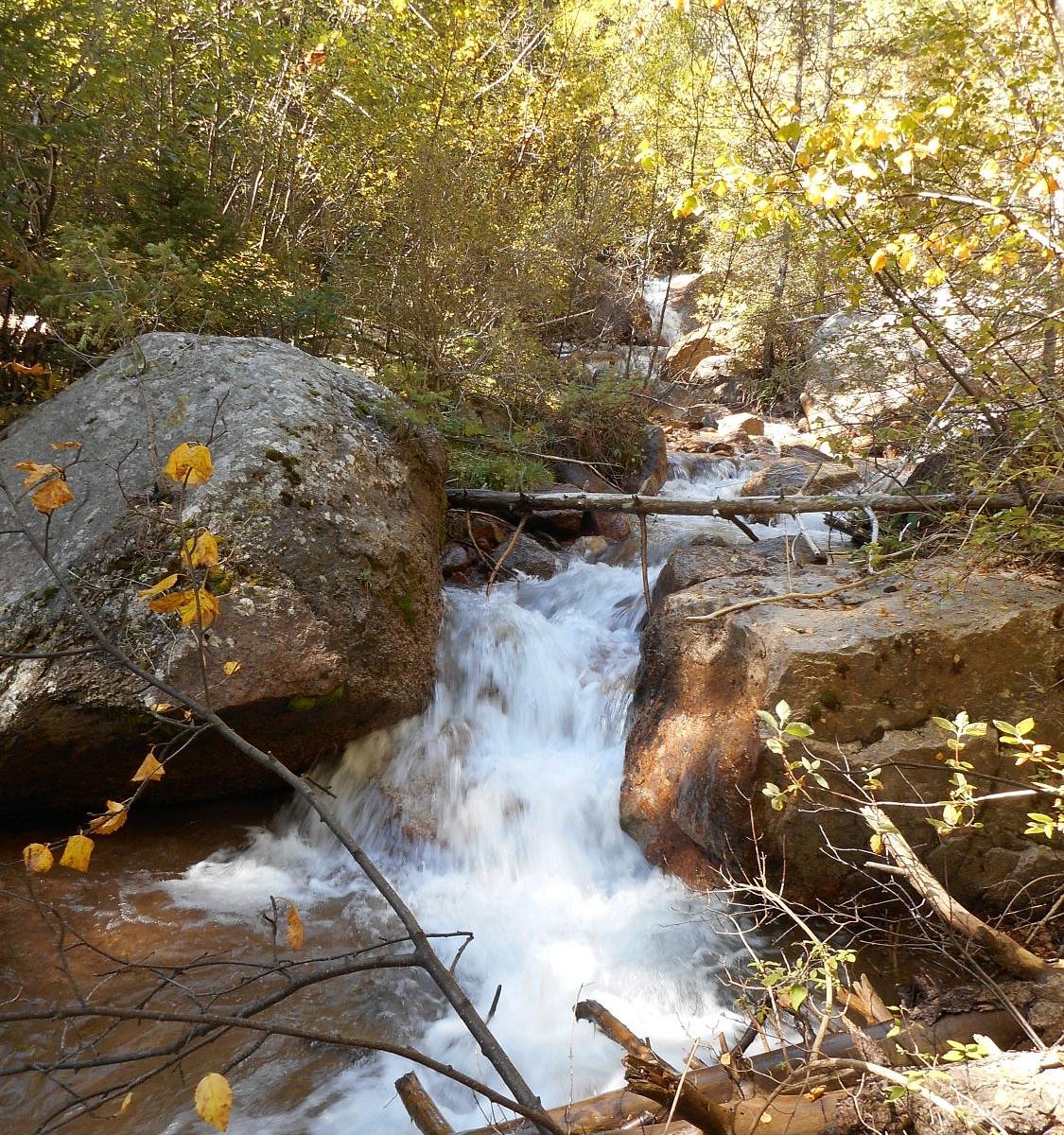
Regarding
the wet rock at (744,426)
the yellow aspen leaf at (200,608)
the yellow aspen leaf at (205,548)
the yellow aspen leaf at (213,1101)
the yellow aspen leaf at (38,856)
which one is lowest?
the yellow aspen leaf at (213,1101)

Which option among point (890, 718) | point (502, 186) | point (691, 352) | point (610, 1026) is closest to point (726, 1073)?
point (610, 1026)

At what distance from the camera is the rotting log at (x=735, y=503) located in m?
4.68

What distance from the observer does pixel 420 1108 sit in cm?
257

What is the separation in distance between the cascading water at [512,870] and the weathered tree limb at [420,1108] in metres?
0.15

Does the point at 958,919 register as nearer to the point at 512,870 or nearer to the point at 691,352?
the point at 512,870

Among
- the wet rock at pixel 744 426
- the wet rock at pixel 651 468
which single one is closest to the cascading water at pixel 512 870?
the wet rock at pixel 651 468

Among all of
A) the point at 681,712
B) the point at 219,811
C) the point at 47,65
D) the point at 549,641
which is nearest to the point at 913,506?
the point at 681,712

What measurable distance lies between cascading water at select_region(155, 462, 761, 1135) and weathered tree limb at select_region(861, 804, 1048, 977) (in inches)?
36.6

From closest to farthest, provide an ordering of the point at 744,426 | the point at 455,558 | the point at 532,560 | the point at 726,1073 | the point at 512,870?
the point at 726,1073, the point at 512,870, the point at 455,558, the point at 532,560, the point at 744,426

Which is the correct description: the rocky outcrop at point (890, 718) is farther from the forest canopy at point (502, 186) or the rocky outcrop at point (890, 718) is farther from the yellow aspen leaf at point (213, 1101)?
the yellow aspen leaf at point (213, 1101)

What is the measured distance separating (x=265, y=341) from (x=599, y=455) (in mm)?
4598

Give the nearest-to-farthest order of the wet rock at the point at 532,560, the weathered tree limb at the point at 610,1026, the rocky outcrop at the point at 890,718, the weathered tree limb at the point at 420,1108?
the weathered tree limb at the point at 420,1108, the weathered tree limb at the point at 610,1026, the rocky outcrop at the point at 890,718, the wet rock at the point at 532,560

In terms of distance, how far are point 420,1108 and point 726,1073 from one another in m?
1.10

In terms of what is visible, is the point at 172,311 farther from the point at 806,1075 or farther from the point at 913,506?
the point at 806,1075
